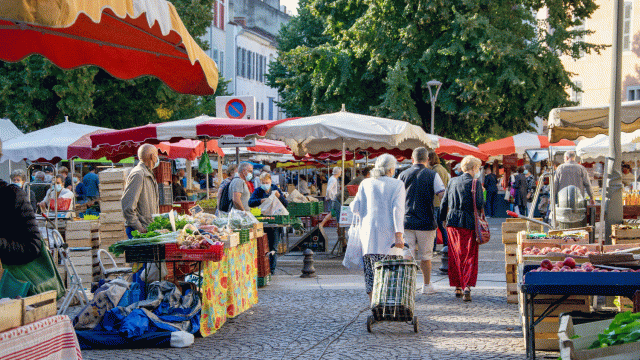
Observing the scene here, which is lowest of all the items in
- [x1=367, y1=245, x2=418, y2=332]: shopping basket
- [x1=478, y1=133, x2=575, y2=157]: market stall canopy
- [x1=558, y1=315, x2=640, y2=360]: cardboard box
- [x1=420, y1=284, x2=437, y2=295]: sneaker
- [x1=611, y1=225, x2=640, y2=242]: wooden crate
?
[x1=420, y1=284, x2=437, y2=295]: sneaker

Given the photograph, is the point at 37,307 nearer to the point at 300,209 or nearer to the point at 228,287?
the point at 228,287

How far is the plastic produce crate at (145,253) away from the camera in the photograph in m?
8.19

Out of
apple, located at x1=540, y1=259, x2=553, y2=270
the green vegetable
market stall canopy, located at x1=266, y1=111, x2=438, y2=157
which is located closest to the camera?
the green vegetable

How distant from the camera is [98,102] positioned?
1226 inches

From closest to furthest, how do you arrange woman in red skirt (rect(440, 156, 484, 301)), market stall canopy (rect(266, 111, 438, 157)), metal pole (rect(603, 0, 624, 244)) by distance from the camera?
metal pole (rect(603, 0, 624, 244))
woman in red skirt (rect(440, 156, 484, 301))
market stall canopy (rect(266, 111, 438, 157))

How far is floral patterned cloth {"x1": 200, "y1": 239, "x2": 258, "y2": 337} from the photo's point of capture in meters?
8.26

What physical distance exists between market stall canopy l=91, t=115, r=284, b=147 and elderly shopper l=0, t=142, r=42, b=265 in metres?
8.51

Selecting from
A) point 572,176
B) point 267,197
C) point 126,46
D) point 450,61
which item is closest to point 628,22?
point 450,61

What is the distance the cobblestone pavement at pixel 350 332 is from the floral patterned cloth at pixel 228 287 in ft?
0.47

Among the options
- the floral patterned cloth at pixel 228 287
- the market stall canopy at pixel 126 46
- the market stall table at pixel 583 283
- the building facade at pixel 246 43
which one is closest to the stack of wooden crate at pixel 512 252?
the floral patterned cloth at pixel 228 287

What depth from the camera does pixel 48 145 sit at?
16750mm

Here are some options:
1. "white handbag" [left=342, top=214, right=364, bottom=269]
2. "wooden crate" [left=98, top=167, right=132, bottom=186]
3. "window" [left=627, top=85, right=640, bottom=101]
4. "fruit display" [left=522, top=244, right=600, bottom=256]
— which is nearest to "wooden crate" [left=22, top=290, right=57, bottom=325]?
"fruit display" [left=522, top=244, right=600, bottom=256]

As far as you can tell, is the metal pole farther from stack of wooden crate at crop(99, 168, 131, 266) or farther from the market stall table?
stack of wooden crate at crop(99, 168, 131, 266)

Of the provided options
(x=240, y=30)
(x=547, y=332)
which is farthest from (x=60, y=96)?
(x=240, y=30)
